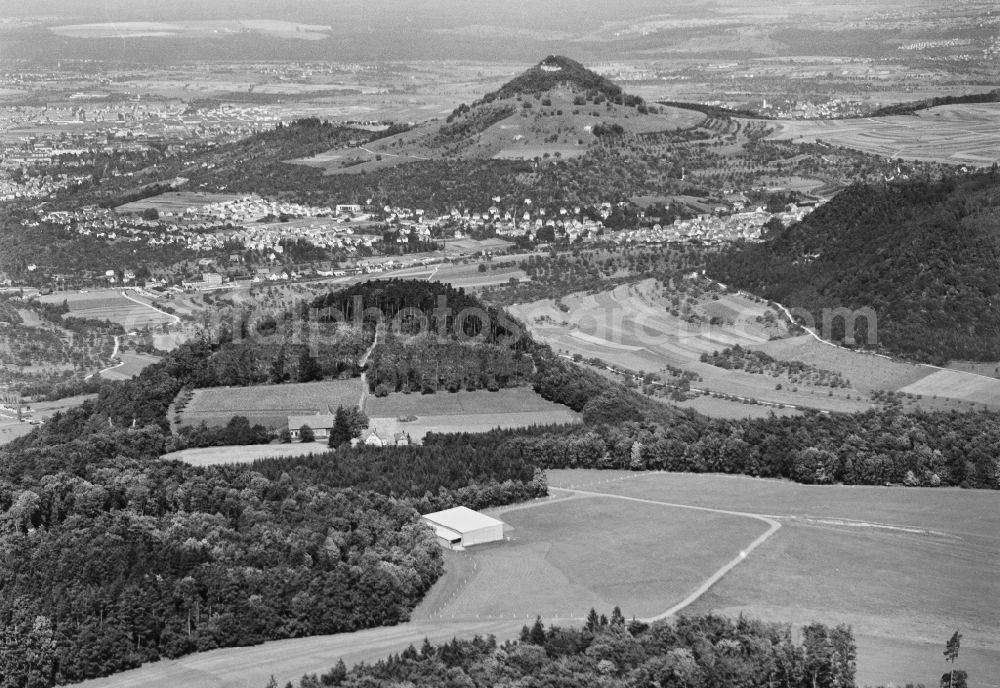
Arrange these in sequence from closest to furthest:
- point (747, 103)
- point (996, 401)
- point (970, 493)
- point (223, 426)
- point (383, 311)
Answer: point (970, 493) < point (223, 426) < point (996, 401) < point (383, 311) < point (747, 103)

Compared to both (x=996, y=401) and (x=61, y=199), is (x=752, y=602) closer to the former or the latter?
(x=996, y=401)

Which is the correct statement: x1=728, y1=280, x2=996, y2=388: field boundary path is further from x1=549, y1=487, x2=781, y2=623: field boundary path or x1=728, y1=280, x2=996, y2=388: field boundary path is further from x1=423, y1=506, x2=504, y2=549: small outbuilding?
x1=423, y1=506, x2=504, y2=549: small outbuilding

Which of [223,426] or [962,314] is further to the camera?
[962,314]

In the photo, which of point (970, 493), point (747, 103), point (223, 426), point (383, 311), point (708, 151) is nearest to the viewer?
point (970, 493)

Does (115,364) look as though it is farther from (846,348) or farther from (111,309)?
(846,348)

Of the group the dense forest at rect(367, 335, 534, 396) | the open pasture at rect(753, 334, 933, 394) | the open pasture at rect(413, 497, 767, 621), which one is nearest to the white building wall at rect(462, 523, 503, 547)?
the open pasture at rect(413, 497, 767, 621)

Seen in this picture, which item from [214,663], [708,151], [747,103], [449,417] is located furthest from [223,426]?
[747,103]
